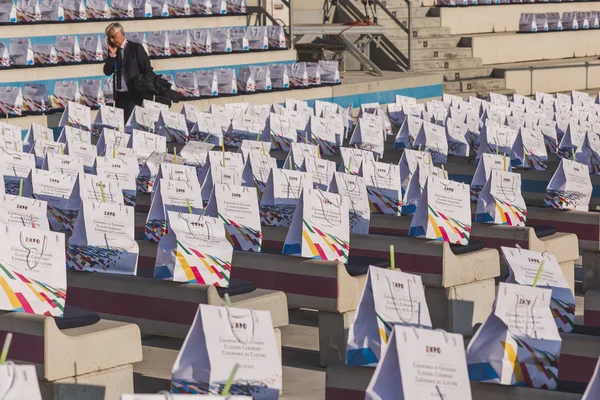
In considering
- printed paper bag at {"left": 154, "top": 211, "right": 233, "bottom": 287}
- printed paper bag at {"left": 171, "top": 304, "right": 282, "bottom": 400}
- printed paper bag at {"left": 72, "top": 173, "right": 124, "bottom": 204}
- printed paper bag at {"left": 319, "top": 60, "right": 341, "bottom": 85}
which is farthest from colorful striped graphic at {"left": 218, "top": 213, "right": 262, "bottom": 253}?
printed paper bag at {"left": 319, "top": 60, "right": 341, "bottom": 85}

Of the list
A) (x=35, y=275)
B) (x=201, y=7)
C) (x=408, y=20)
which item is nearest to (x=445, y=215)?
(x=35, y=275)

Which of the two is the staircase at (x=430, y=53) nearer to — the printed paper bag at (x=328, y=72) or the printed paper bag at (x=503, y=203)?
the printed paper bag at (x=328, y=72)

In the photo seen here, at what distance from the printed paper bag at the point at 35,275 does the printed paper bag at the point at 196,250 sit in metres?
0.79

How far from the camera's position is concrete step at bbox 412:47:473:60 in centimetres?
2259

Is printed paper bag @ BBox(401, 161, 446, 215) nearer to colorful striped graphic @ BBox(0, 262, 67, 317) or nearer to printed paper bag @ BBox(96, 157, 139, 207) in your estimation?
printed paper bag @ BBox(96, 157, 139, 207)

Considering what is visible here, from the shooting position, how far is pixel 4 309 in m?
6.10

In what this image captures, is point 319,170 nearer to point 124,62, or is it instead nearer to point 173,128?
point 173,128

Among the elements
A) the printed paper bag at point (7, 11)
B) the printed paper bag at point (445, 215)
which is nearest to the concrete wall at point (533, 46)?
the printed paper bag at point (7, 11)

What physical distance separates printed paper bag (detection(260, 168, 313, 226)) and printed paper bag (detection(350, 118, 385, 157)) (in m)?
3.74

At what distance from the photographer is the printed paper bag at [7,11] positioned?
16391 mm

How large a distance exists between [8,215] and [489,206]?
10.8 feet

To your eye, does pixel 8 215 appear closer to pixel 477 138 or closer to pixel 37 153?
pixel 37 153

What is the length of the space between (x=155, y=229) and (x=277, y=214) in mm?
839

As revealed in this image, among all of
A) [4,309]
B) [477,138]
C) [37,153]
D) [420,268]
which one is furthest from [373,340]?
[477,138]
